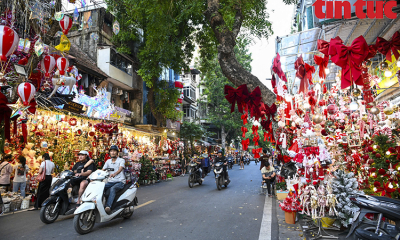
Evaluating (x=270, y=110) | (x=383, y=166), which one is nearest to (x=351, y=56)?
(x=270, y=110)

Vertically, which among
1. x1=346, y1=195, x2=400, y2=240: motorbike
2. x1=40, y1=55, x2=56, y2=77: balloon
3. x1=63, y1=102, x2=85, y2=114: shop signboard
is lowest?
x1=346, y1=195, x2=400, y2=240: motorbike

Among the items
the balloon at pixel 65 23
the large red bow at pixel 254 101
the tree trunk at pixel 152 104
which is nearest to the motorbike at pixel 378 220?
the large red bow at pixel 254 101

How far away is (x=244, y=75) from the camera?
6859 millimetres

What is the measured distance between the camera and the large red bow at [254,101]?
251 inches

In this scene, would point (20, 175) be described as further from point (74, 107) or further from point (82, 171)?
point (74, 107)

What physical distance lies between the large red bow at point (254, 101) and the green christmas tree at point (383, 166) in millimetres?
2683

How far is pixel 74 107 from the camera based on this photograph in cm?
1206

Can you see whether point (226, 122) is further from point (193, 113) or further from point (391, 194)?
point (391, 194)

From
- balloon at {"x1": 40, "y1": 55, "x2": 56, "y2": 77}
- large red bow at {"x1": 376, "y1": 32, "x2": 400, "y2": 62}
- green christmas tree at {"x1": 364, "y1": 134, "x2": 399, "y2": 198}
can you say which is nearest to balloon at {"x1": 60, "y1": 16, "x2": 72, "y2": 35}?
balloon at {"x1": 40, "y1": 55, "x2": 56, "y2": 77}

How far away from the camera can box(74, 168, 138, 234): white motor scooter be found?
493 centimetres

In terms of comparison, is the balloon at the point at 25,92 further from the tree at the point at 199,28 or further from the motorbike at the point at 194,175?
the motorbike at the point at 194,175

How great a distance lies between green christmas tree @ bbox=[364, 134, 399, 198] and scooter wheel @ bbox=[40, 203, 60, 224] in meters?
7.01

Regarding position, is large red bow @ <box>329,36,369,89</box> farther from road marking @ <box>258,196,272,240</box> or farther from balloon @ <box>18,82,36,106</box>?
balloon @ <box>18,82,36,106</box>

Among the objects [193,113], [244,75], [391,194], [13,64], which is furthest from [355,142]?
[193,113]
